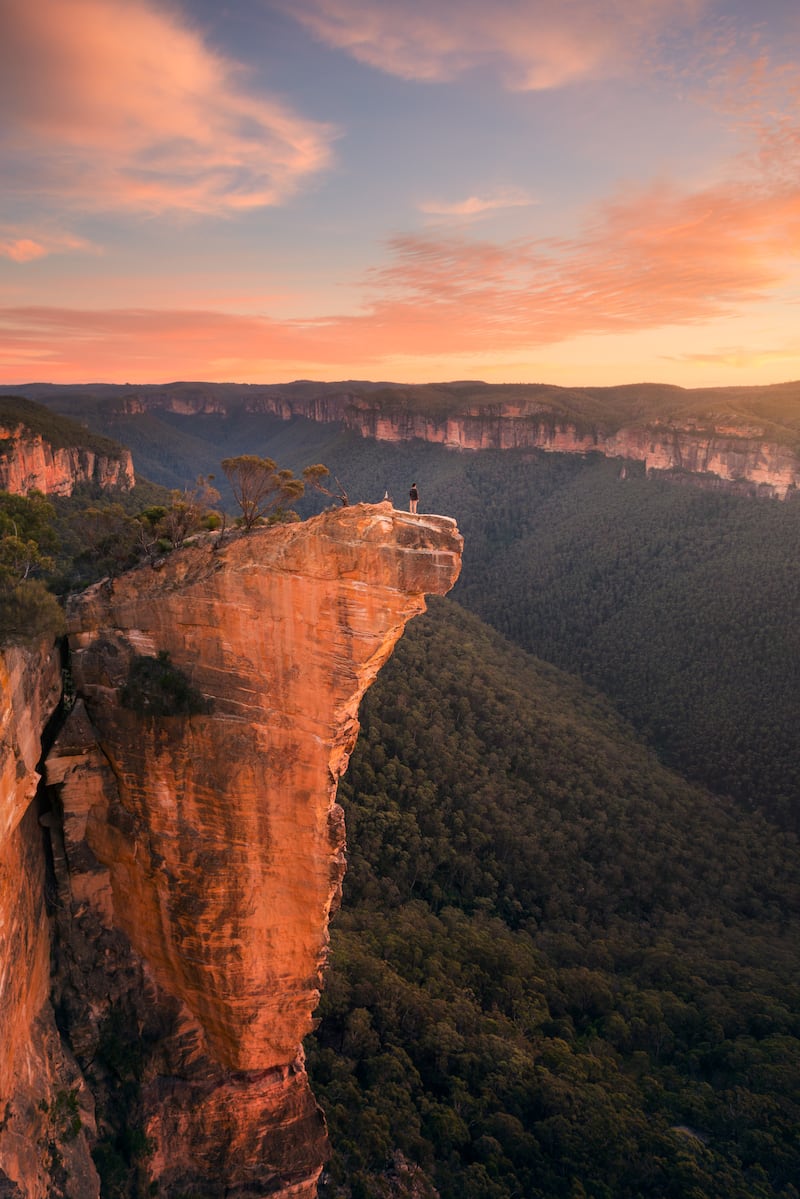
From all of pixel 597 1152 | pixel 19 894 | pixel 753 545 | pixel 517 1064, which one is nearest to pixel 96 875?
pixel 19 894

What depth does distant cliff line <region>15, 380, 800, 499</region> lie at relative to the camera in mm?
94750

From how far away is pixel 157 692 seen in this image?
1574 centimetres

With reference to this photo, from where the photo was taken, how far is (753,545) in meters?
85.1

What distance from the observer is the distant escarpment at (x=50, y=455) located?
5369 cm

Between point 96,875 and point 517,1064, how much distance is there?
18789 millimetres

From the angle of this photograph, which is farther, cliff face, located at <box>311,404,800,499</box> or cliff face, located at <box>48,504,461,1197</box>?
cliff face, located at <box>311,404,800,499</box>

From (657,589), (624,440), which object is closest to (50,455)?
(657,589)

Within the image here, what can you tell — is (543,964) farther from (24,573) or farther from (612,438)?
(612,438)

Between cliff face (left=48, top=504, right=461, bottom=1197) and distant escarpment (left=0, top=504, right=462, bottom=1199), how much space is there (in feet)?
0.15

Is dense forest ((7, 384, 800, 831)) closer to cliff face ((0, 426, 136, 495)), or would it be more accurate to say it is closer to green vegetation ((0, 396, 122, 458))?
cliff face ((0, 426, 136, 495))

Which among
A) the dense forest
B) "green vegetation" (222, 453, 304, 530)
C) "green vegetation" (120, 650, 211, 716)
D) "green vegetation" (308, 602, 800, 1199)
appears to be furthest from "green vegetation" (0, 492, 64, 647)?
the dense forest

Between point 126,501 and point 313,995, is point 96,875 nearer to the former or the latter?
point 313,995

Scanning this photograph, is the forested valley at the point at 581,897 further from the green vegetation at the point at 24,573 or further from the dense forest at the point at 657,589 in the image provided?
the green vegetation at the point at 24,573

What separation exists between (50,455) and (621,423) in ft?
335
